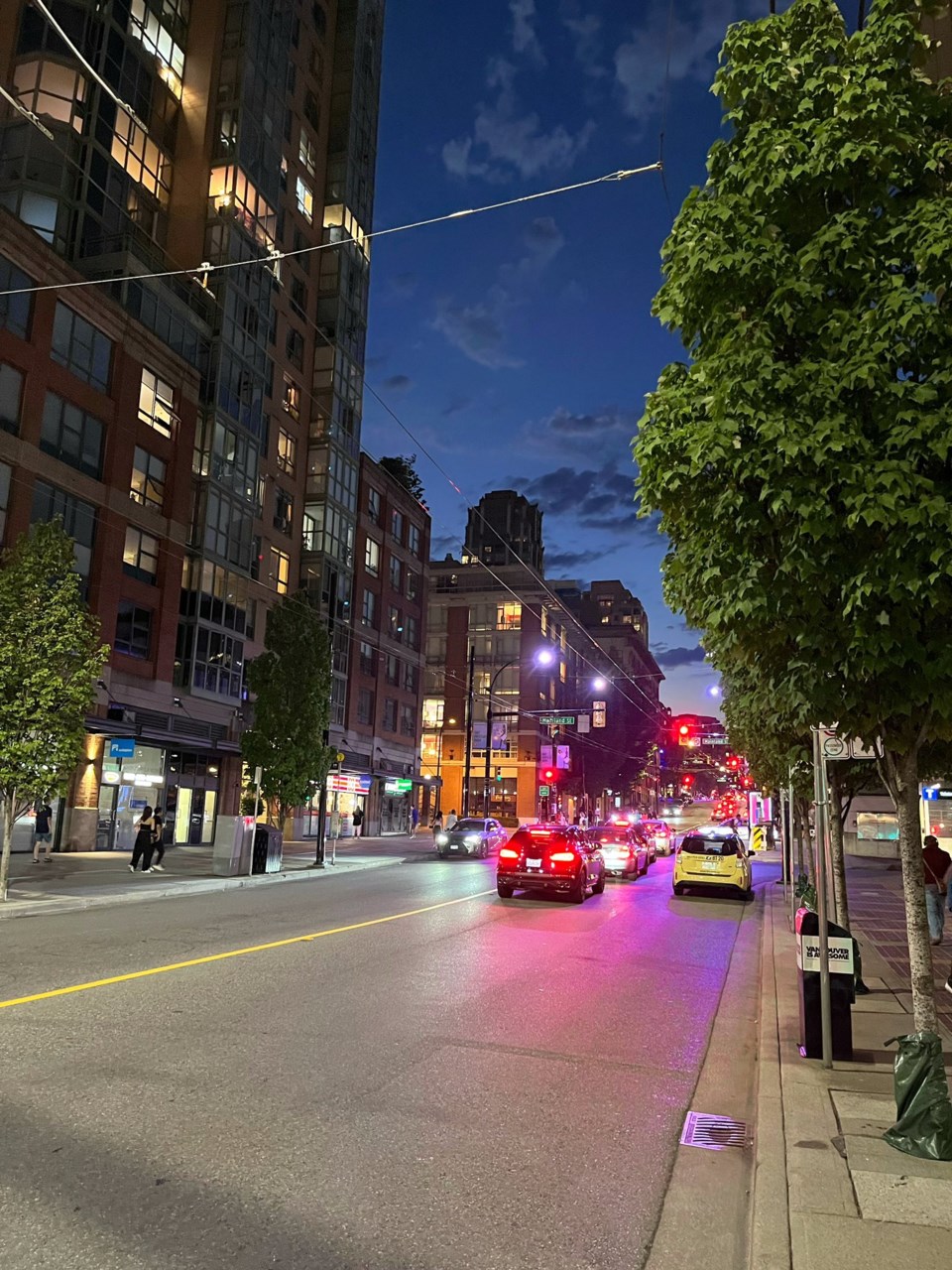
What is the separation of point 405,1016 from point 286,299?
44.3 metres

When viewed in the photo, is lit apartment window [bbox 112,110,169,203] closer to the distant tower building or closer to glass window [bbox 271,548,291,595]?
glass window [bbox 271,548,291,595]

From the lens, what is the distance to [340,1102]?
5.93 metres

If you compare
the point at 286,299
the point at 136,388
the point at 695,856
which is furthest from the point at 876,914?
the point at 286,299

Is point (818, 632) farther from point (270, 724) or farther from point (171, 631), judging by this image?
point (171, 631)

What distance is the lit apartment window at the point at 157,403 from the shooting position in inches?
1346

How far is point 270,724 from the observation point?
30.6 meters

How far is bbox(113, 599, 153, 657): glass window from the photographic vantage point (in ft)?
105

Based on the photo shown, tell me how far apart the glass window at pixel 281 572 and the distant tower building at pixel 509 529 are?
65.7m

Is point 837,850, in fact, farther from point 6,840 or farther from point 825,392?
point 6,840

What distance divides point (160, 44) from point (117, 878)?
3606 centimetres

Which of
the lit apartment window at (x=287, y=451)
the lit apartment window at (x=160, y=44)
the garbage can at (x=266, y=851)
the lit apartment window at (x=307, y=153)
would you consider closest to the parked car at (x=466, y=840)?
the garbage can at (x=266, y=851)

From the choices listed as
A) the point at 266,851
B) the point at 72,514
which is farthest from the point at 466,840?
the point at 72,514

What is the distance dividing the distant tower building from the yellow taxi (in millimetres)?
87865

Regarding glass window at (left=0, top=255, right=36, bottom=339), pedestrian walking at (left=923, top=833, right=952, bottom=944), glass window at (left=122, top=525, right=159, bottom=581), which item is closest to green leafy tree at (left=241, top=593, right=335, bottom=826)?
glass window at (left=122, top=525, right=159, bottom=581)
